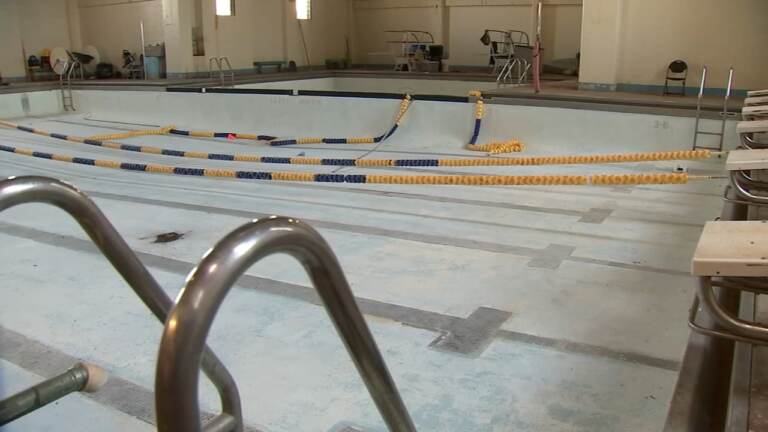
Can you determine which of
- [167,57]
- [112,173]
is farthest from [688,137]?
[167,57]

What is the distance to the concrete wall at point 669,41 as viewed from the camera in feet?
31.4

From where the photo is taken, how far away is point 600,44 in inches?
403

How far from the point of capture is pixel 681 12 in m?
9.88

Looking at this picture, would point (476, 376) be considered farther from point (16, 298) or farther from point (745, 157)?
point (16, 298)

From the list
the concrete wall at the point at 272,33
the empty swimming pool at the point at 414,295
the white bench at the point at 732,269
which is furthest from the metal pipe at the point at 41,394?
the concrete wall at the point at 272,33

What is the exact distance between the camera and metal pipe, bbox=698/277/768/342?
1.69m

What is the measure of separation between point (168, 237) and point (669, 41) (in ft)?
27.9

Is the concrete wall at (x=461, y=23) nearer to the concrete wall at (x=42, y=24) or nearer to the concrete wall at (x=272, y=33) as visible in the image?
the concrete wall at (x=272, y=33)

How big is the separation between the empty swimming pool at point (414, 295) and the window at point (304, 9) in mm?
11067

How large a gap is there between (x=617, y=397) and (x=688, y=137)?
5.92 meters

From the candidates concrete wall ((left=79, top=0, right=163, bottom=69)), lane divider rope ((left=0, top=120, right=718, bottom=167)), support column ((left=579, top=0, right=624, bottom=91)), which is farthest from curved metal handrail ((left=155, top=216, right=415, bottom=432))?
concrete wall ((left=79, top=0, right=163, bottom=69))

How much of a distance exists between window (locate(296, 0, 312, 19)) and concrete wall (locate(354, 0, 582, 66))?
1.57 meters

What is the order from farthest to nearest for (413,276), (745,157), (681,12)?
(681,12), (413,276), (745,157)

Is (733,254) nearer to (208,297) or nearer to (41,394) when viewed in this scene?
(208,297)
